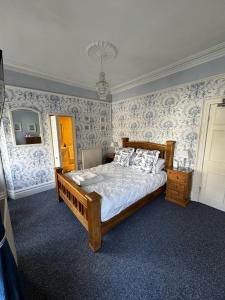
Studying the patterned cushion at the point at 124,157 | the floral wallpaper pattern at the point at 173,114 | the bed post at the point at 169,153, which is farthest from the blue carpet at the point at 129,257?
the floral wallpaper pattern at the point at 173,114

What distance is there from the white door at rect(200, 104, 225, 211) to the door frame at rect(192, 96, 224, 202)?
1.8 inches

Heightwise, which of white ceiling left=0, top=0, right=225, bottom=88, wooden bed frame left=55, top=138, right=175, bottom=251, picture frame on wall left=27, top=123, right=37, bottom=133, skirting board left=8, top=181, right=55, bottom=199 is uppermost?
white ceiling left=0, top=0, right=225, bottom=88

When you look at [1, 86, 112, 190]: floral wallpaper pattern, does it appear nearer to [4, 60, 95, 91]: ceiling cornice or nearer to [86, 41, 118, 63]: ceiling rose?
[4, 60, 95, 91]: ceiling cornice

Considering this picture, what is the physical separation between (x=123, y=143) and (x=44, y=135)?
2.05 m

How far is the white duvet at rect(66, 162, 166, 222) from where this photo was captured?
1.76 metres

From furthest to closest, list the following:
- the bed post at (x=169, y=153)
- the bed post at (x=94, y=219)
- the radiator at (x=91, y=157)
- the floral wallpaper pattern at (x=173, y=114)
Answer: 1. the radiator at (x=91, y=157)
2. the bed post at (x=169, y=153)
3. the floral wallpaper pattern at (x=173, y=114)
4. the bed post at (x=94, y=219)

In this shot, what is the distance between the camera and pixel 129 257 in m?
1.58

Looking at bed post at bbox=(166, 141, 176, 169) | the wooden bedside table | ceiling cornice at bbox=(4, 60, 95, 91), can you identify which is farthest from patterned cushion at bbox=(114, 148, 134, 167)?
ceiling cornice at bbox=(4, 60, 95, 91)

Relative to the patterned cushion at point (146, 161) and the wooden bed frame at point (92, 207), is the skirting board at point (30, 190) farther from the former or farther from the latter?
the patterned cushion at point (146, 161)

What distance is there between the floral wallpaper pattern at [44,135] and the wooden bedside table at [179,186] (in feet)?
7.85

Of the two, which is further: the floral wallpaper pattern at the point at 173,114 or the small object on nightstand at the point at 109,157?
the small object on nightstand at the point at 109,157

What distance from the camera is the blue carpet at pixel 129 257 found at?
1.27 m

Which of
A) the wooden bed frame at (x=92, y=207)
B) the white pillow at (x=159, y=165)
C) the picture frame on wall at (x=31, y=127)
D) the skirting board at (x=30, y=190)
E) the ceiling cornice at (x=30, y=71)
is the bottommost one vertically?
the skirting board at (x=30, y=190)

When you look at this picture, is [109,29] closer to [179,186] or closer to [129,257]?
[179,186]
